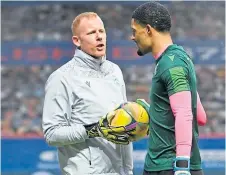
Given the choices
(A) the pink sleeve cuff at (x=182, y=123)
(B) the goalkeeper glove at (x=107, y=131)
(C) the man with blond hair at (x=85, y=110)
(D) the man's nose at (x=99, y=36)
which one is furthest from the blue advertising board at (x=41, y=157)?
(A) the pink sleeve cuff at (x=182, y=123)

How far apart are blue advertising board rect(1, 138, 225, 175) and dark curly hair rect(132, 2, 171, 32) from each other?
516 cm

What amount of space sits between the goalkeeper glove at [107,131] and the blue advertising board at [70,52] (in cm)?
485

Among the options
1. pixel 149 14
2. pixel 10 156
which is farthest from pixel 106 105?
pixel 10 156

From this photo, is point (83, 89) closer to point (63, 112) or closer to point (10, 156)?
point (63, 112)

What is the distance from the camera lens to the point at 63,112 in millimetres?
4359

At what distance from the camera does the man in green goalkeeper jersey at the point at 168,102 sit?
12.1ft

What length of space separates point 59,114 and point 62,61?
16.0 ft

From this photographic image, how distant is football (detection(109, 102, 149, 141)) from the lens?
13.8ft

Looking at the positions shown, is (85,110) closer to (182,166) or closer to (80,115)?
(80,115)

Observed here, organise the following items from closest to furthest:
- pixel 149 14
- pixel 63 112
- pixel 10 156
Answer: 1. pixel 149 14
2. pixel 63 112
3. pixel 10 156

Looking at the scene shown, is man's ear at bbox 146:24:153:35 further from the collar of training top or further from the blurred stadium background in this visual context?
the blurred stadium background

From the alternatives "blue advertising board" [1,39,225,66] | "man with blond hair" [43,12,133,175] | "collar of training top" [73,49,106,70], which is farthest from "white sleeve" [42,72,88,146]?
"blue advertising board" [1,39,225,66]

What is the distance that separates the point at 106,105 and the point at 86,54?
328mm

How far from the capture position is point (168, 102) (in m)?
3.78
